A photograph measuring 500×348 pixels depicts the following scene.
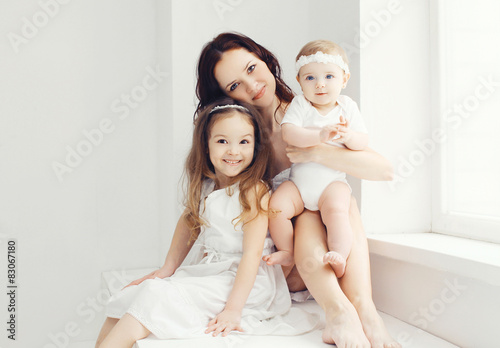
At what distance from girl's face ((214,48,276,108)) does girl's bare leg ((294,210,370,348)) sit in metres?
0.46

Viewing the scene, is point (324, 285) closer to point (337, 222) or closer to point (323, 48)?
point (337, 222)

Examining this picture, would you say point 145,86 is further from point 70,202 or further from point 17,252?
point 17,252

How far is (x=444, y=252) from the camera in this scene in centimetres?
112

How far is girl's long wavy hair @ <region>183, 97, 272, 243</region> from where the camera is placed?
134cm

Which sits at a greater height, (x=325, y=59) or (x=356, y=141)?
(x=325, y=59)

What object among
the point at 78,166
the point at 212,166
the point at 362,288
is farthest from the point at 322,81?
the point at 78,166

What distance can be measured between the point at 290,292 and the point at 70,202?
130cm

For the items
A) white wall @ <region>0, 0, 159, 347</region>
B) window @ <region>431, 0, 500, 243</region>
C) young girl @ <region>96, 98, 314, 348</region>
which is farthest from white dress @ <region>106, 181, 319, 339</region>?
white wall @ <region>0, 0, 159, 347</region>

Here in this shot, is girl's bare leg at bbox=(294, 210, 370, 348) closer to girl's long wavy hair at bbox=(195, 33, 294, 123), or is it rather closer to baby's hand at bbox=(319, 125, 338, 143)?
baby's hand at bbox=(319, 125, 338, 143)

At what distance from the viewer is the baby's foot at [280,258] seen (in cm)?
125

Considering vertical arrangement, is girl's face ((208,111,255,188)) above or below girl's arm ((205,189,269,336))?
above

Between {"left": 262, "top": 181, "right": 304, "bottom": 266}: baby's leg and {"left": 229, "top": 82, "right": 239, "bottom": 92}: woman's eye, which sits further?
{"left": 229, "top": 82, "right": 239, "bottom": 92}: woman's eye

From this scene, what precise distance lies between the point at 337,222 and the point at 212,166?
0.46 metres

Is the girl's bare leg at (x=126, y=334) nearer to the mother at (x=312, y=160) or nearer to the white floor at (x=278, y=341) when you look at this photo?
the white floor at (x=278, y=341)
